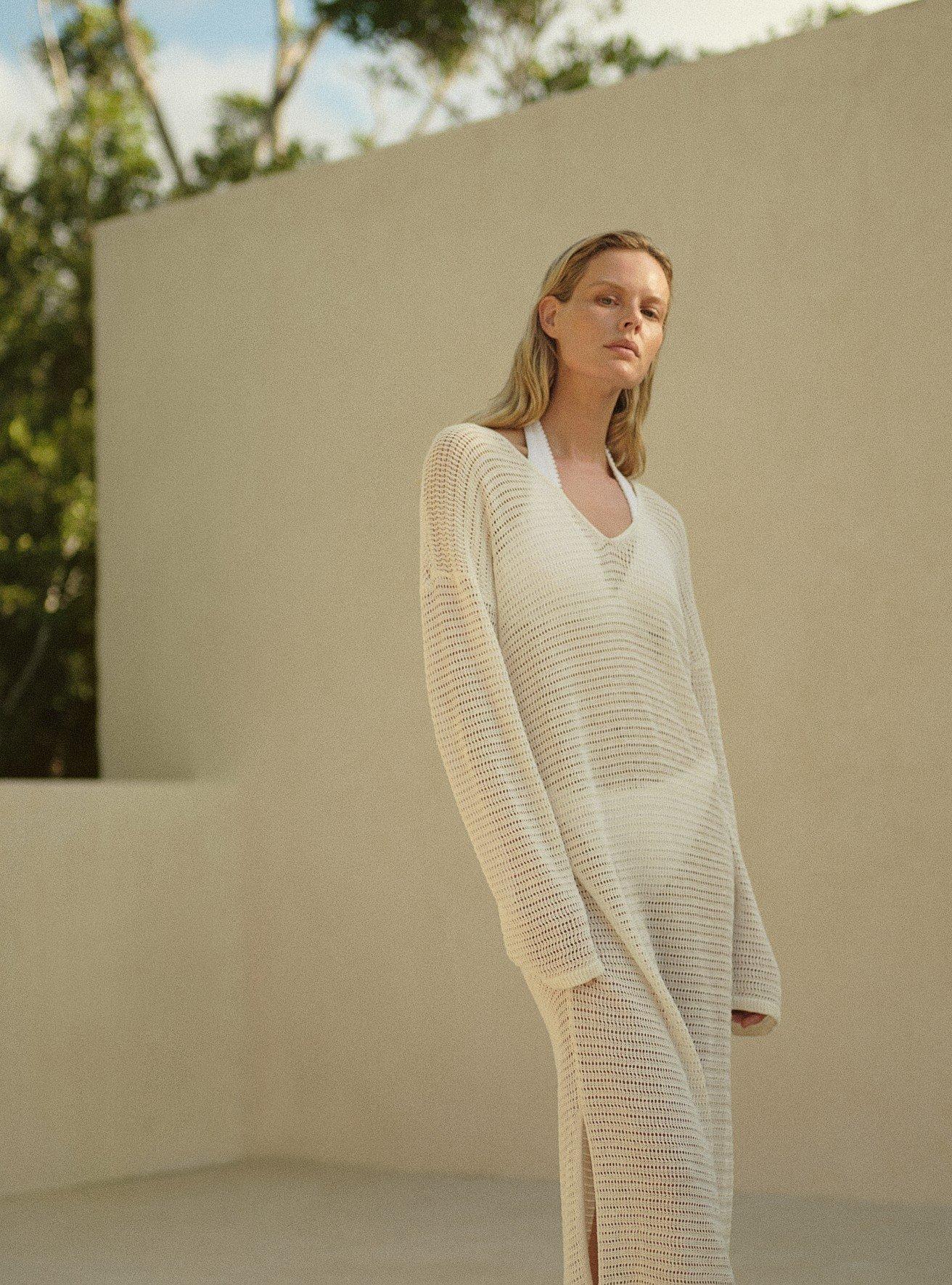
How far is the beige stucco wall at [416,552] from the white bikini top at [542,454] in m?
1.87

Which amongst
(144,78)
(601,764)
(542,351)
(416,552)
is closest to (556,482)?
(542,351)

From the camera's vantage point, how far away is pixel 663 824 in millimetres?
1812

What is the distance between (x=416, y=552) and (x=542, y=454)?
2.68 meters

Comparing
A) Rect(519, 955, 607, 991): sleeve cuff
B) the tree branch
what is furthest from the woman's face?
the tree branch

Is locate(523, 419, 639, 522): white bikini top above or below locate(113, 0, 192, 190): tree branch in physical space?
below

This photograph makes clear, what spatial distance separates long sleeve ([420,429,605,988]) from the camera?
166 centimetres

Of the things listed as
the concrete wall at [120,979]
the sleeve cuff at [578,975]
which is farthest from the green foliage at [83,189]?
the sleeve cuff at [578,975]

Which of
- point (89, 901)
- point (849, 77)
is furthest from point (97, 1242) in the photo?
point (849, 77)

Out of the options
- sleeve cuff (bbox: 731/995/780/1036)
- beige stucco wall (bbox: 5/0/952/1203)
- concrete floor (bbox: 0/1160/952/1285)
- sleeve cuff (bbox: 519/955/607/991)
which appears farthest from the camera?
beige stucco wall (bbox: 5/0/952/1203)

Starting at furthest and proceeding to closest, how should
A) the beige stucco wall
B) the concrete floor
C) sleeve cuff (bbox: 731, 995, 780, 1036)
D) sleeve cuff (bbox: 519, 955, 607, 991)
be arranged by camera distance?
the beige stucco wall, the concrete floor, sleeve cuff (bbox: 731, 995, 780, 1036), sleeve cuff (bbox: 519, 955, 607, 991)

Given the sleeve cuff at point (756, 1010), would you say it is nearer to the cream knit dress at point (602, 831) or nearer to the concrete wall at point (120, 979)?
the cream knit dress at point (602, 831)

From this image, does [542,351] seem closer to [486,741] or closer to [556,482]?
[556,482]

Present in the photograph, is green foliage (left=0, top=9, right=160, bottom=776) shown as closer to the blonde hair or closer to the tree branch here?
the tree branch

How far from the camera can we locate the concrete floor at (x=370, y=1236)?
10.4ft
